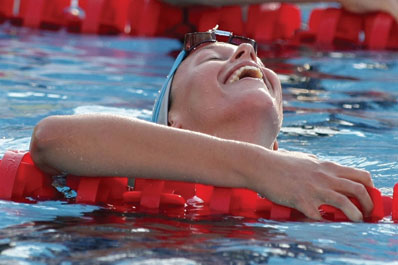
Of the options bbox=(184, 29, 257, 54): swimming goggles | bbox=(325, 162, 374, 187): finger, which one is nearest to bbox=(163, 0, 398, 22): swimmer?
bbox=(184, 29, 257, 54): swimming goggles

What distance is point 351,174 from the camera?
247 centimetres

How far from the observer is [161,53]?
657 cm

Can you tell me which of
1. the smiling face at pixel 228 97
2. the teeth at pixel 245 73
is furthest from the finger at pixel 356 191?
the teeth at pixel 245 73

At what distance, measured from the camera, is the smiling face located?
8.95 ft

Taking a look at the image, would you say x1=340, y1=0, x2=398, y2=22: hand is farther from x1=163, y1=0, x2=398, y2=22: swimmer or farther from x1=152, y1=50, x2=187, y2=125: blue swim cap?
x1=152, y1=50, x2=187, y2=125: blue swim cap

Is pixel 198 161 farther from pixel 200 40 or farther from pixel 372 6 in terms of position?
pixel 372 6

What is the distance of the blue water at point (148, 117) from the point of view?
206cm

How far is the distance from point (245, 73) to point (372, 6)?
396cm

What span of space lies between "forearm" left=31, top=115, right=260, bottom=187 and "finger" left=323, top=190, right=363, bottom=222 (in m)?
0.27

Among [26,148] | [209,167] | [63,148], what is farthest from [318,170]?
[26,148]

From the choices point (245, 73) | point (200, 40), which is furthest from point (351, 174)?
point (200, 40)

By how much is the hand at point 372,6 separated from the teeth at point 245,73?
12.8 feet

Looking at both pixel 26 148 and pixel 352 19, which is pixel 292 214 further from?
pixel 352 19

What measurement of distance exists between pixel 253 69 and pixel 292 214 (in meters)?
0.62
